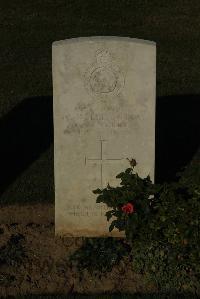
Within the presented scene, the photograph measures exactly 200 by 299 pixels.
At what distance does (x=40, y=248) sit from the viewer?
652 cm

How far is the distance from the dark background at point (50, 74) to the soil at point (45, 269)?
1.26 metres

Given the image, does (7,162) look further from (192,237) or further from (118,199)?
(192,237)

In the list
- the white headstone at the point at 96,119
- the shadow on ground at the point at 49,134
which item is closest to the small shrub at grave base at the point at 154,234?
the white headstone at the point at 96,119

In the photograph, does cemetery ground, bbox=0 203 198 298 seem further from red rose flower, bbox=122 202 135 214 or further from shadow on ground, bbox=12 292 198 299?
red rose flower, bbox=122 202 135 214

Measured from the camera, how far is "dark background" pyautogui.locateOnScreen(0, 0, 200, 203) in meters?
9.11

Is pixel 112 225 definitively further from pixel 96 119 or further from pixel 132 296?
pixel 96 119

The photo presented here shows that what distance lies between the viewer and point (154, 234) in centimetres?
598

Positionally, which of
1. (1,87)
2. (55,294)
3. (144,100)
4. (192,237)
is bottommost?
(55,294)

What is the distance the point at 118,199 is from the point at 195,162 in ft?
10.4

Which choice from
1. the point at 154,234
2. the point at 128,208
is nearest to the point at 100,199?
the point at 128,208

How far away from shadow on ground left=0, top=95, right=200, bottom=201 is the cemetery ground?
142 cm

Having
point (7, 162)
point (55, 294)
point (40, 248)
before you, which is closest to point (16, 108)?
point (7, 162)

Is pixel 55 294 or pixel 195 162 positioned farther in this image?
pixel 195 162

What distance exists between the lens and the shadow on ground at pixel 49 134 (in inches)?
358
